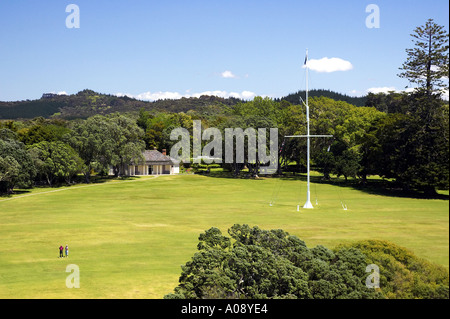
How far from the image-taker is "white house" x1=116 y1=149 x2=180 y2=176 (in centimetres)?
9262

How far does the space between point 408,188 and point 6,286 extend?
5678cm

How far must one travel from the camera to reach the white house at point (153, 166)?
92625 millimetres

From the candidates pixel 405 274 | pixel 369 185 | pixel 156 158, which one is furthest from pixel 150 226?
pixel 156 158

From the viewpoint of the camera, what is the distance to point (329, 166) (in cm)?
8331
